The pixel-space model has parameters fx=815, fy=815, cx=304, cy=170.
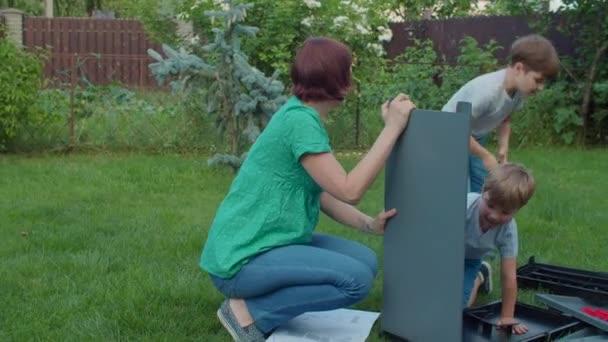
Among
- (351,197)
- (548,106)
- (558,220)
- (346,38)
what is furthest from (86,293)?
(548,106)

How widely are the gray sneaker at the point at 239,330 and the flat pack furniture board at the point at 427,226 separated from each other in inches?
21.5

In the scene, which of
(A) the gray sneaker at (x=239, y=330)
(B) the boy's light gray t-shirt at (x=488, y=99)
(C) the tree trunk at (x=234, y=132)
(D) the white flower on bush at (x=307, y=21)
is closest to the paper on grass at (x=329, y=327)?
(A) the gray sneaker at (x=239, y=330)

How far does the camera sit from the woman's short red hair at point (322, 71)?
3021mm

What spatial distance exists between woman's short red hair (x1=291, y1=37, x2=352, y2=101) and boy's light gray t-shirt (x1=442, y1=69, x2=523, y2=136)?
2.90ft

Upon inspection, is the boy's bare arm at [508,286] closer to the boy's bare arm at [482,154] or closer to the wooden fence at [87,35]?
the boy's bare arm at [482,154]

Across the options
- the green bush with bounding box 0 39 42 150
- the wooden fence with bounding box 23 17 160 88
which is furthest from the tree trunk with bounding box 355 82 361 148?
the wooden fence with bounding box 23 17 160 88

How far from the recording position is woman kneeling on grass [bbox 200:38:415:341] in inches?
119

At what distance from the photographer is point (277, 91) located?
7.10m

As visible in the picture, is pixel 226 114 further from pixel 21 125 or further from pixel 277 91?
pixel 21 125

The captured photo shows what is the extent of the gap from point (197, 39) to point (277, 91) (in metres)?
2.27

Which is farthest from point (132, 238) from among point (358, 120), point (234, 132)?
point (358, 120)

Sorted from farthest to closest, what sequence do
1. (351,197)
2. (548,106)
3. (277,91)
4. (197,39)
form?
1. (548,106)
2. (197,39)
3. (277,91)
4. (351,197)

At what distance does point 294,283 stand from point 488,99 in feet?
4.62

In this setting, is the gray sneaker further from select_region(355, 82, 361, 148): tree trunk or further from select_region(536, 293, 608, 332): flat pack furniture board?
select_region(355, 82, 361, 148): tree trunk
